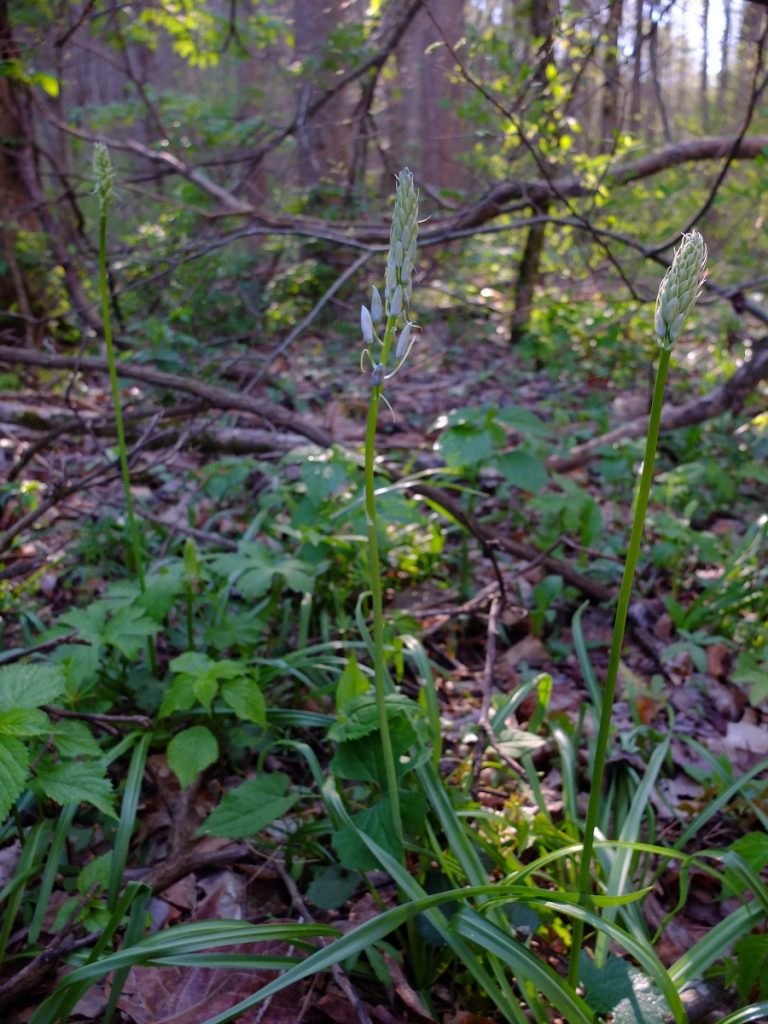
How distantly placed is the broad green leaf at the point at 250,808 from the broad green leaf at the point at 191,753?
4.4 inches

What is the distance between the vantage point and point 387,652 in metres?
2.26

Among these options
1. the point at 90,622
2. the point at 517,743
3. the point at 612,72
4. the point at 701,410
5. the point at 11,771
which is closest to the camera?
the point at 11,771

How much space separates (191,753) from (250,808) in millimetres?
215

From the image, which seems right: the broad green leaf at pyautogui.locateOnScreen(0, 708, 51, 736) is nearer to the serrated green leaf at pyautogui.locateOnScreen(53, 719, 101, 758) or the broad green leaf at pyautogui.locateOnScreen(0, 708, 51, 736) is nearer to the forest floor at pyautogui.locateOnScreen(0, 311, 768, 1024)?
the serrated green leaf at pyautogui.locateOnScreen(53, 719, 101, 758)

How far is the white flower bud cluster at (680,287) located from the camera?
0.97 m

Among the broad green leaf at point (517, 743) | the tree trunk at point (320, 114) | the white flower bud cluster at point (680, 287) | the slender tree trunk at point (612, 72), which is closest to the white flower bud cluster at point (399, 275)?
the white flower bud cluster at point (680, 287)

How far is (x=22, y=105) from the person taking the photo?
5.73 meters

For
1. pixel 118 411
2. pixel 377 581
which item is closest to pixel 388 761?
pixel 377 581

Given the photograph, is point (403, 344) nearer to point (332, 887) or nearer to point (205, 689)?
point (205, 689)

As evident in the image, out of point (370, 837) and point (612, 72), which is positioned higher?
point (612, 72)

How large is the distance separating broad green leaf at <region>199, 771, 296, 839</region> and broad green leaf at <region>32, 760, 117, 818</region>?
24cm

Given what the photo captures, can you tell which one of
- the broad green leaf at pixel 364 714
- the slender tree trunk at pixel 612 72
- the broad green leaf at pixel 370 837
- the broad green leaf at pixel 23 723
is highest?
the slender tree trunk at pixel 612 72

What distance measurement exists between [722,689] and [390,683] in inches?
56.8

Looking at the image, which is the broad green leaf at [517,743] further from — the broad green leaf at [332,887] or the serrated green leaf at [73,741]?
the serrated green leaf at [73,741]
